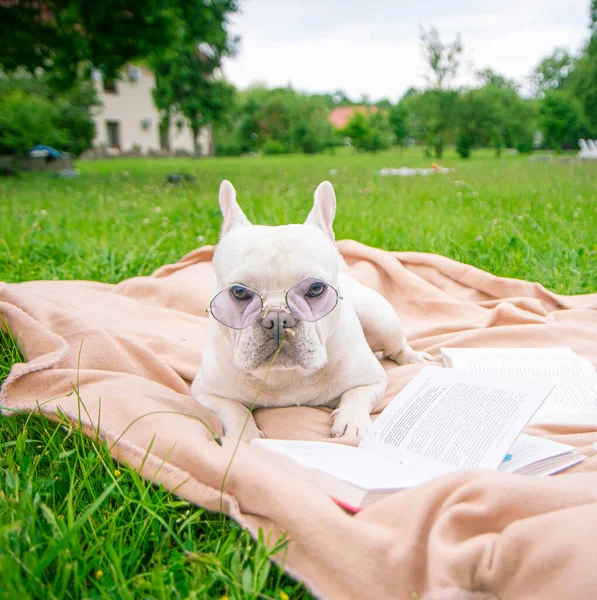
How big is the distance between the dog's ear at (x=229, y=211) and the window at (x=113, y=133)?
30510mm

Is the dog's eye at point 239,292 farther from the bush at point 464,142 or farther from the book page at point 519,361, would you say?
the bush at point 464,142

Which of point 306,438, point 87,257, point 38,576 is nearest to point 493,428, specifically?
point 306,438

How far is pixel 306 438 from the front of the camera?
6.86 ft

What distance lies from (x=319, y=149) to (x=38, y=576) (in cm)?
3698

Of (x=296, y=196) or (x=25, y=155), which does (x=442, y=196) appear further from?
(x=25, y=155)

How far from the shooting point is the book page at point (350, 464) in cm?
162

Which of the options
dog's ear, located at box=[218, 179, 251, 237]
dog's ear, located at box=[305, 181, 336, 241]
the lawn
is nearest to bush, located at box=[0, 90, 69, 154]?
the lawn

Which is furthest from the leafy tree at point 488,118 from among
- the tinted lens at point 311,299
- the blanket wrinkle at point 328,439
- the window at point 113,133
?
the tinted lens at point 311,299

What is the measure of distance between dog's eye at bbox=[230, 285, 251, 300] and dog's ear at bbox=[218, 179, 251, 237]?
0.49 meters

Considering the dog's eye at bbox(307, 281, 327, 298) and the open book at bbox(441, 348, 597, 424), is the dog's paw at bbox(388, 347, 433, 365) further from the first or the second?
the dog's eye at bbox(307, 281, 327, 298)

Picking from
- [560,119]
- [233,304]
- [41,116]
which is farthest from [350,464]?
[560,119]

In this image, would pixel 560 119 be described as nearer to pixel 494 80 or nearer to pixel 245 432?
pixel 494 80

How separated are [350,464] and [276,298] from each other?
621 mm

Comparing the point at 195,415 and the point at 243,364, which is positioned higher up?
the point at 243,364
